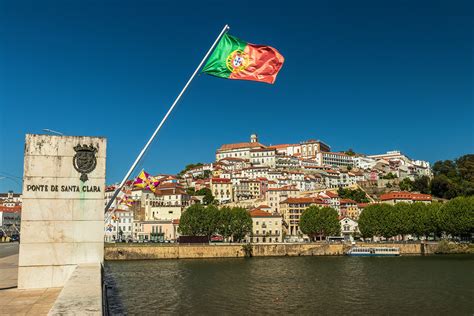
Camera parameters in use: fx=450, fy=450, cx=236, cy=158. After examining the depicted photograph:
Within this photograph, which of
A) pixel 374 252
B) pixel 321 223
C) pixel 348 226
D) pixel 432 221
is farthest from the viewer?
pixel 348 226

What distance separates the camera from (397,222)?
73750 millimetres

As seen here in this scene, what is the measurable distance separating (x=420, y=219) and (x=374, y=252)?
1286cm

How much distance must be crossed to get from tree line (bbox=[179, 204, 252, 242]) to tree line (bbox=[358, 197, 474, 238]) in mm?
20469

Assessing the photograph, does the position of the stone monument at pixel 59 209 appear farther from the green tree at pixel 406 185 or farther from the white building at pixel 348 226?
the green tree at pixel 406 185

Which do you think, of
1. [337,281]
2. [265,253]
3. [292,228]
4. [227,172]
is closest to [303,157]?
[227,172]

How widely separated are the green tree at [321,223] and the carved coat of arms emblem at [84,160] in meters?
69.3

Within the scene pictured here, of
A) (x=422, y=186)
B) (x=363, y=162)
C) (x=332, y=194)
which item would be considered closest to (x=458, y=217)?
(x=332, y=194)

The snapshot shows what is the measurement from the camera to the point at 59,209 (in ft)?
35.7

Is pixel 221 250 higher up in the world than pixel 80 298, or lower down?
lower down

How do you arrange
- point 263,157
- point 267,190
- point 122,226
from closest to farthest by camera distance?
point 122,226
point 267,190
point 263,157

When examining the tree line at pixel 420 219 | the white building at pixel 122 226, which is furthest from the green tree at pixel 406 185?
the white building at pixel 122 226

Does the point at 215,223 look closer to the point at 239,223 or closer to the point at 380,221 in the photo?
the point at 239,223

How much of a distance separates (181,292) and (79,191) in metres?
20.5

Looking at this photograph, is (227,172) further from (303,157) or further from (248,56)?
(248,56)
